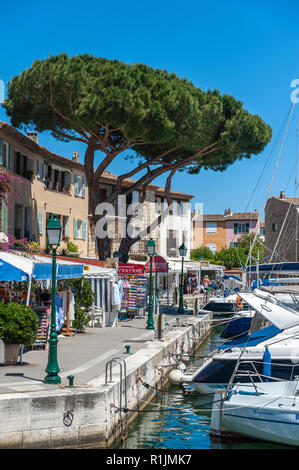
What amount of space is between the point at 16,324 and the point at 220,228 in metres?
70.4

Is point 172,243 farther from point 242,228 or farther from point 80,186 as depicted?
point 242,228

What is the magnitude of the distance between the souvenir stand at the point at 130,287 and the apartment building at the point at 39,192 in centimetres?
559

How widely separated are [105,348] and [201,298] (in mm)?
25164

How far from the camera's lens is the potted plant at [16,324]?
13023mm

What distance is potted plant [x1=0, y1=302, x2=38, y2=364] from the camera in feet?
42.7

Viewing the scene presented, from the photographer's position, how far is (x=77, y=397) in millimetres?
10742

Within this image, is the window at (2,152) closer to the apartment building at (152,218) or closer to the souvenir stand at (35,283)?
the souvenir stand at (35,283)

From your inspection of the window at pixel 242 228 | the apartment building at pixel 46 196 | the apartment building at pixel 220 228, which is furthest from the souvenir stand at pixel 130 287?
the window at pixel 242 228

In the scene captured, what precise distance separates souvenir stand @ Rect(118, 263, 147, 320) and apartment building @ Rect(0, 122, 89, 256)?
559 centimetres

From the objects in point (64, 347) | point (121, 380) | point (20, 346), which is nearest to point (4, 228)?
point (64, 347)

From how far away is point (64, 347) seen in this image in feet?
57.3

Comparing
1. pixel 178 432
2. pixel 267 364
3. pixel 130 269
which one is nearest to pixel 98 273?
pixel 130 269
